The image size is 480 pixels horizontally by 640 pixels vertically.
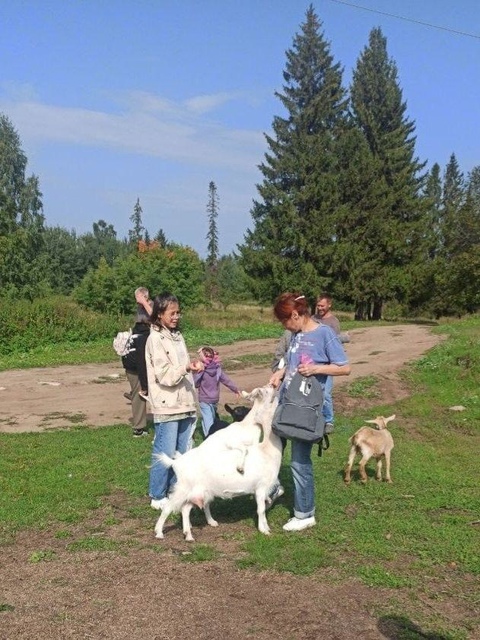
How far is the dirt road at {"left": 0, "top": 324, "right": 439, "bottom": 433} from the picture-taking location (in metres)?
11.1

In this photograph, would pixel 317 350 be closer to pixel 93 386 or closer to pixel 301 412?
pixel 301 412

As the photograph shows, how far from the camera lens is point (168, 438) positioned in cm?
578

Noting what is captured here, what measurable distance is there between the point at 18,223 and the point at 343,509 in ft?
157

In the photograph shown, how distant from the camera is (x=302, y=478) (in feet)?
17.4

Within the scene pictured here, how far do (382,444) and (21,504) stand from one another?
395 centimetres

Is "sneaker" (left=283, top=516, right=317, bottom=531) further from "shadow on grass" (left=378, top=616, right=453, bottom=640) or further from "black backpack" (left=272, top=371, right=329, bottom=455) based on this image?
A: "shadow on grass" (left=378, top=616, right=453, bottom=640)

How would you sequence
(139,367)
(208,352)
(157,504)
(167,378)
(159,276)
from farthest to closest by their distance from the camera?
(159,276), (139,367), (208,352), (157,504), (167,378)

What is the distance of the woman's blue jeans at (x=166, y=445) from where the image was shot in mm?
5781

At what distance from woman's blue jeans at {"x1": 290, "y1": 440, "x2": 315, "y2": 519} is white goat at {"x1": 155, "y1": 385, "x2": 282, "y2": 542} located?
0.21 metres

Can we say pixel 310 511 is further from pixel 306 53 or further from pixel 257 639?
pixel 306 53

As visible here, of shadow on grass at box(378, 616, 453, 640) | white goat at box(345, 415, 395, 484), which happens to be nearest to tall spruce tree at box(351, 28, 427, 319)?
white goat at box(345, 415, 395, 484)

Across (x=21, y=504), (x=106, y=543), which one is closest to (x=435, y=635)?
(x=106, y=543)

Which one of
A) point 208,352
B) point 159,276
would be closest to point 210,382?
point 208,352

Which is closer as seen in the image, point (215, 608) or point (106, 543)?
point (215, 608)
